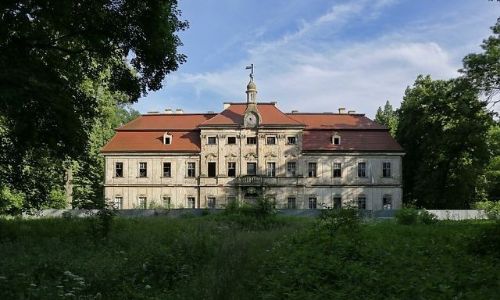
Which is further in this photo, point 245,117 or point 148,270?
point 245,117

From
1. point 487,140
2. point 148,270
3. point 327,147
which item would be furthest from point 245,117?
point 148,270

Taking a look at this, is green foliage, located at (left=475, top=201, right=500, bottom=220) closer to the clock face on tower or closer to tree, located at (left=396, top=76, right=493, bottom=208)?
tree, located at (left=396, top=76, right=493, bottom=208)

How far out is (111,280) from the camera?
307 inches

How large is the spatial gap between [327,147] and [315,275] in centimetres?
4088

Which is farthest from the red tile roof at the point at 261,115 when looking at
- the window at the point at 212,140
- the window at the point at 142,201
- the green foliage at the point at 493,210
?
the green foliage at the point at 493,210

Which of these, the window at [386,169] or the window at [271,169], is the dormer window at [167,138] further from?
the window at [386,169]

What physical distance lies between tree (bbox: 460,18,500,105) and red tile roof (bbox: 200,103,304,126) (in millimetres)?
21094

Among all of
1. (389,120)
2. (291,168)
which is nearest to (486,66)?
(291,168)

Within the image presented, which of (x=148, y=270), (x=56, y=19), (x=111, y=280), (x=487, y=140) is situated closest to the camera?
(x=111, y=280)

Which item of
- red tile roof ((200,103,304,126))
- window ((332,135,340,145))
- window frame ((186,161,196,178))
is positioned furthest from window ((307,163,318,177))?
window frame ((186,161,196,178))

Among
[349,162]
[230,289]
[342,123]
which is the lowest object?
[230,289]

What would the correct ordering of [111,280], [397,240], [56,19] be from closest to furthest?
1. [111,280]
2. [56,19]
3. [397,240]

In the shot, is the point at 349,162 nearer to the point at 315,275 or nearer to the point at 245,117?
the point at 245,117

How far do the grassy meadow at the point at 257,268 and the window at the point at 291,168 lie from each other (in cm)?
3493
